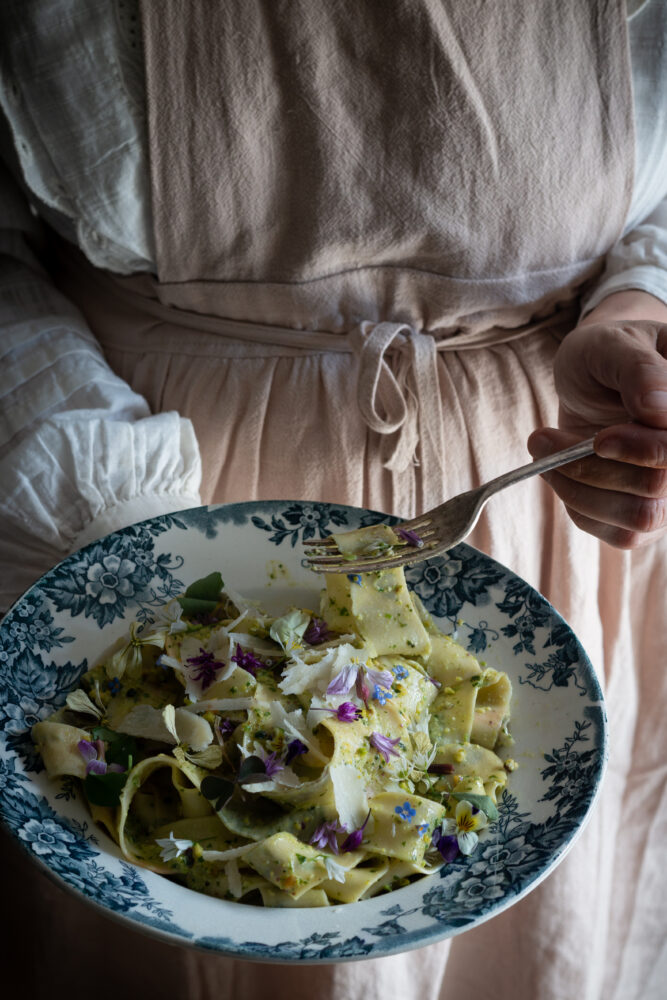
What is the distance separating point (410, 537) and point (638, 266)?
1.35 feet

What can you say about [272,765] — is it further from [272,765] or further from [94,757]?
[94,757]

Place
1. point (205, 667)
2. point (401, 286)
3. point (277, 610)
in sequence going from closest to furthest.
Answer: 1. point (205, 667)
2. point (277, 610)
3. point (401, 286)

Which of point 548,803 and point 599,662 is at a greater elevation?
point 548,803

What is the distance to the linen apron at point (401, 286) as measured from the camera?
2.56 ft

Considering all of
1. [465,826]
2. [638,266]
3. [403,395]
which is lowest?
[465,826]

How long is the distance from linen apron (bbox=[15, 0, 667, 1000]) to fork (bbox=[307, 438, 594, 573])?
16 centimetres

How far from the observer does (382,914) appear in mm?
553

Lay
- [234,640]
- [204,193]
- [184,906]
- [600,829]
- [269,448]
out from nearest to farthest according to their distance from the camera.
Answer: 1. [184,906]
2. [234,640]
3. [204,193]
4. [269,448]
5. [600,829]

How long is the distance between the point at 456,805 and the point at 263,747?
6.0 inches

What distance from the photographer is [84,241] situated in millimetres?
811

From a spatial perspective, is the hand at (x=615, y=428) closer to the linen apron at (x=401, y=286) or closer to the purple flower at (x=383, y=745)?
the linen apron at (x=401, y=286)

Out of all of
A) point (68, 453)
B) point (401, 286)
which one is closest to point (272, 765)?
point (68, 453)

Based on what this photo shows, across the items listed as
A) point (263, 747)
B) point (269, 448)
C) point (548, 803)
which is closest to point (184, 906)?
point (263, 747)

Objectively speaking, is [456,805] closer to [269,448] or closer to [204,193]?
[269,448]
